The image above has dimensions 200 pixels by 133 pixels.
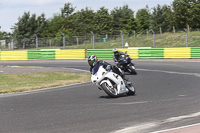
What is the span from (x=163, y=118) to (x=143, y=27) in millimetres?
72896

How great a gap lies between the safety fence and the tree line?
82.3 feet

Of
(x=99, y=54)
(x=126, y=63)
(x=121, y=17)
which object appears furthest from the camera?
(x=121, y=17)

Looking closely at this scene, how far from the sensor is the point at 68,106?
896cm

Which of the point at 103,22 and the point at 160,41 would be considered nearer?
the point at 160,41

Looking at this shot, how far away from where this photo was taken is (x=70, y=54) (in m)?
33.3

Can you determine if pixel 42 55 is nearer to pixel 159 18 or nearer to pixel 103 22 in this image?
pixel 103 22

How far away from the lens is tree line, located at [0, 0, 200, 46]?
188ft

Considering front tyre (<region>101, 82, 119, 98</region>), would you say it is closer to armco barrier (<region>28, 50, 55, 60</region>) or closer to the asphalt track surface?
the asphalt track surface

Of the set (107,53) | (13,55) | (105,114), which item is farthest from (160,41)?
(105,114)

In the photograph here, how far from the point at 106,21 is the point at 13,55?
37509 mm

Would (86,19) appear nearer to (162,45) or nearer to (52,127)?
(162,45)

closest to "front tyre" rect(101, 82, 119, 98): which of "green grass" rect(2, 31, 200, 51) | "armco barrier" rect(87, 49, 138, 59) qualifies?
"armco barrier" rect(87, 49, 138, 59)

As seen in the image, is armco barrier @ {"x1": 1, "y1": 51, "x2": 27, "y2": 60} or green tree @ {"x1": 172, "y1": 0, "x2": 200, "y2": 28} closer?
armco barrier @ {"x1": 1, "y1": 51, "x2": 27, "y2": 60}

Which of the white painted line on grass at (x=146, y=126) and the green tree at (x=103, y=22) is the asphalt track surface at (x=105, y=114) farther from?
the green tree at (x=103, y=22)
